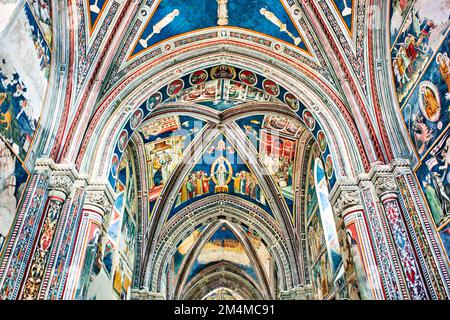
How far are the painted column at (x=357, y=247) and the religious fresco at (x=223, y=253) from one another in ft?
40.9

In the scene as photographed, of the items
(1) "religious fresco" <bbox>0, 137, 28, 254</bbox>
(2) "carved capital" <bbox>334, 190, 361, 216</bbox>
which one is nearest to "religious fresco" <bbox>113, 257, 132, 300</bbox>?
(1) "religious fresco" <bbox>0, 137, 28, 254</bbox>

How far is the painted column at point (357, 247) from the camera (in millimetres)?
7855

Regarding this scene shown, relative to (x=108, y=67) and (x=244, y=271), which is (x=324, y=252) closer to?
(x=108, y=67)

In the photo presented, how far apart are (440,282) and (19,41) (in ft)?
30.6

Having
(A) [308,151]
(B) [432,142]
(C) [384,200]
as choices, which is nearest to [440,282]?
(C) [384,200]

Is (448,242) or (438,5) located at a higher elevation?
(438,5)

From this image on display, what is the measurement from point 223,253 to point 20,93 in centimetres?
1841

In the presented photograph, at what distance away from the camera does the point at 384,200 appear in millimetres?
8289

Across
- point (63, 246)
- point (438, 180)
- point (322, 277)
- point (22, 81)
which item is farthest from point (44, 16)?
point (322, 277)

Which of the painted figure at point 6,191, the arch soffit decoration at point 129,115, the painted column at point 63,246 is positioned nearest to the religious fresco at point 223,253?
the arch soffit decoration at point 129,115

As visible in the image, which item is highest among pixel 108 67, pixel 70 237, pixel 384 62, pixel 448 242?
pixel 108 67

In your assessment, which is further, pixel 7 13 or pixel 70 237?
pixel 70 237

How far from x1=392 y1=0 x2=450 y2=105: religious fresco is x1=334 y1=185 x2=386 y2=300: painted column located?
256 cm

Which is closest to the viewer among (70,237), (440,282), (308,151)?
(440,282)
